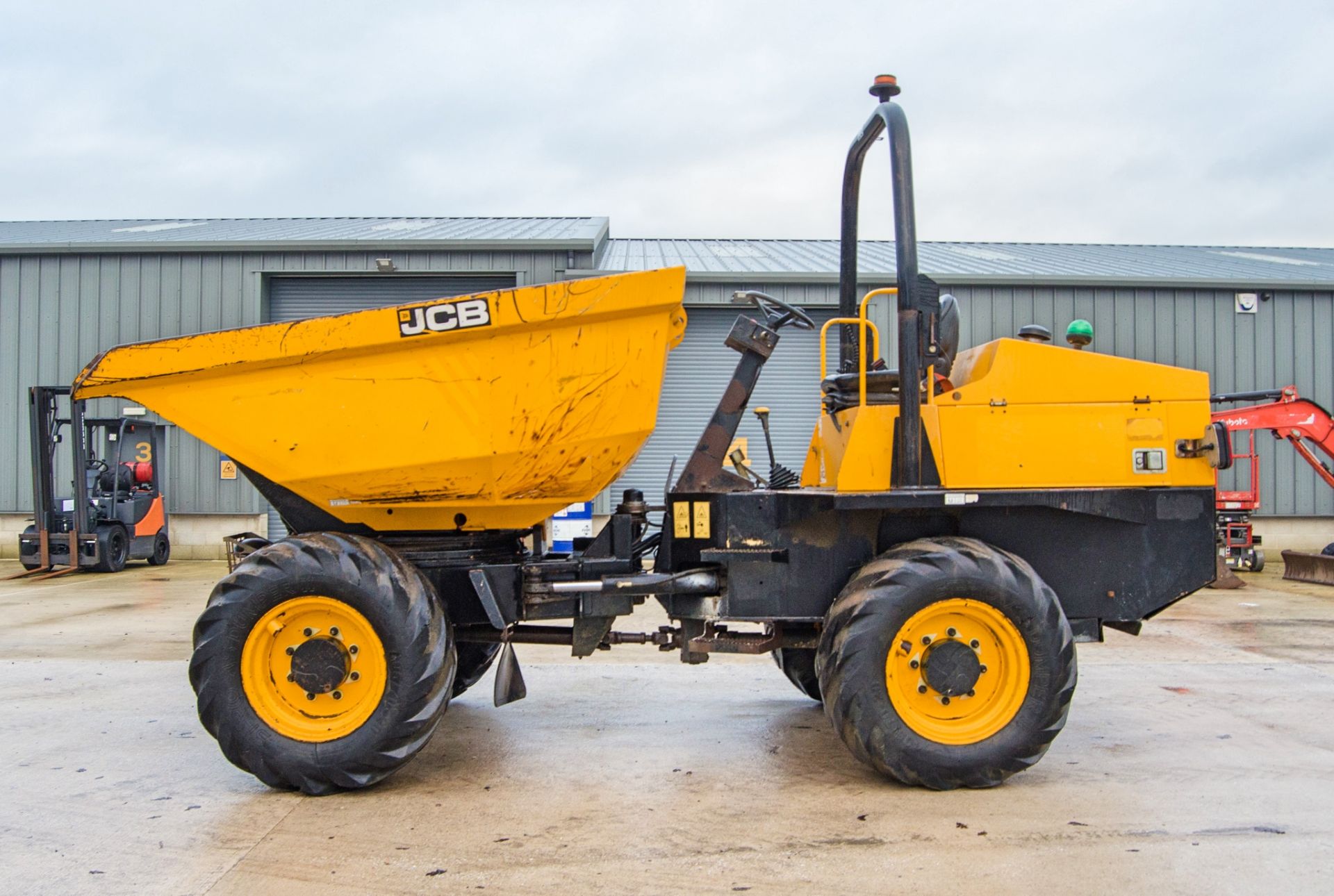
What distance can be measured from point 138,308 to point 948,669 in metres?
15.9

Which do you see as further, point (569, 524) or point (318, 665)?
point (569, 524)

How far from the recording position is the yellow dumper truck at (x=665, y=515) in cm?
441

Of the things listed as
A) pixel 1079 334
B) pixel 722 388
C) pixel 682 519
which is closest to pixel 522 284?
pixel 722 388

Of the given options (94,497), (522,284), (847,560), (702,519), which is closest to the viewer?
(847,560)

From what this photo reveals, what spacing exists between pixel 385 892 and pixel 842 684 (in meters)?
2.03

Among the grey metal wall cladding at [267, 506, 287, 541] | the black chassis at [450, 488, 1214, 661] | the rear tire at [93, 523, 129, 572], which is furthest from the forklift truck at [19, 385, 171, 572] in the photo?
the black chassis at [450, 488, 1214, 661]

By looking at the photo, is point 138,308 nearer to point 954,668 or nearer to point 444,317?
point 444,317

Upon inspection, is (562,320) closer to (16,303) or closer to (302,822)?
(302,822)

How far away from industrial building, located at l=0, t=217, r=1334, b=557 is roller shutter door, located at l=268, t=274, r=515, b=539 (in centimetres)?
3

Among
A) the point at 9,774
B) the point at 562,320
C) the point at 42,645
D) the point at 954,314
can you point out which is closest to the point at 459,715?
the point at 9,774

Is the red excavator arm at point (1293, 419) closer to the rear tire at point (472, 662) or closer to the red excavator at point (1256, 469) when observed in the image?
the red excavator at point (1256, 469)

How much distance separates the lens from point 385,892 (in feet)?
11.2

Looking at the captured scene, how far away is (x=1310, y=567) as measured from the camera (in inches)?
528

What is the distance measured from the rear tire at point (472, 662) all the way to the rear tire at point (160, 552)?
11626 millimetres
